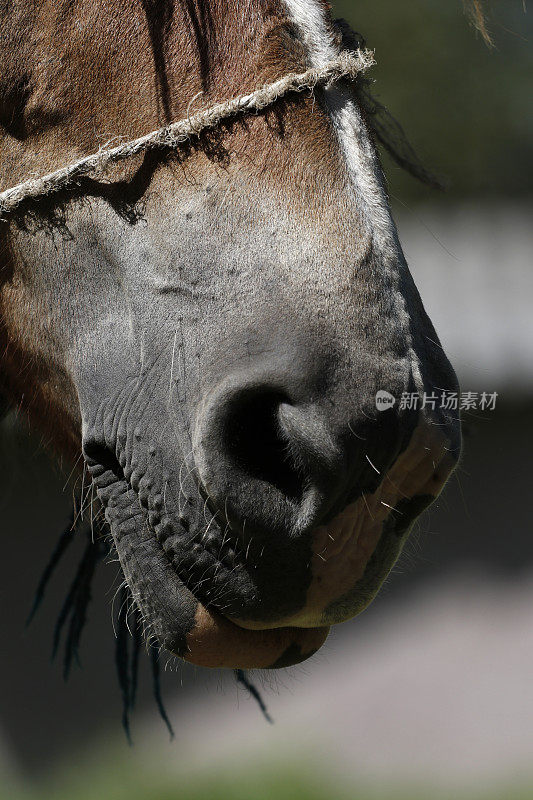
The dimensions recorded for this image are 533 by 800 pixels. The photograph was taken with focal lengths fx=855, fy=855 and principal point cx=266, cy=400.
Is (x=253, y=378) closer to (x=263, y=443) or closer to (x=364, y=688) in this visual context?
(x=263, y=443)

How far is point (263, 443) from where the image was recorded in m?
1.20

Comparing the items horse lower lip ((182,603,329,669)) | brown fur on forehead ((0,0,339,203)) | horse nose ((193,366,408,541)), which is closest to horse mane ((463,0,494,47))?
brown fur on forehead ((0,0,339,203))

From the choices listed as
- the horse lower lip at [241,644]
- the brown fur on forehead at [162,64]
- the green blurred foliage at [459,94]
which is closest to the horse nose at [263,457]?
the horse lower lip at [241,644]

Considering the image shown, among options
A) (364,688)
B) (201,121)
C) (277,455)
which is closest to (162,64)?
(201,121)

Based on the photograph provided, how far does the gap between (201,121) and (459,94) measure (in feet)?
15.7

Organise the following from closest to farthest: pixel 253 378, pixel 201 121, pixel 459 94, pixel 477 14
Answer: pixel 253 378 → pixel 201 121 → pixel 477 14 → pixel 459 94

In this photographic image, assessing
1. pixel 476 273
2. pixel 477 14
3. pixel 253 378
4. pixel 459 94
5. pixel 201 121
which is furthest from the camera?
pixel 476 273

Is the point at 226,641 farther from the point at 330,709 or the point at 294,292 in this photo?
the point at 330,709

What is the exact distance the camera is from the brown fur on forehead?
1247 mm

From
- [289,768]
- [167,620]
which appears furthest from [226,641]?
[289,768]

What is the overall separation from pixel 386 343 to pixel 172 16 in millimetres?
586

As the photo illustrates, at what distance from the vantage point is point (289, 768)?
12.3 ft

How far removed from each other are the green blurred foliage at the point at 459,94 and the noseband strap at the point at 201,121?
3884 mm

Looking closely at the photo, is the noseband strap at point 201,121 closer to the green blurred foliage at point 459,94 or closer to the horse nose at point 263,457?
the horse nose at point 263,457
